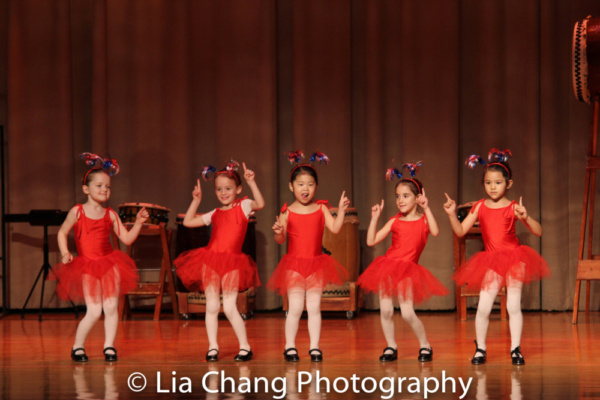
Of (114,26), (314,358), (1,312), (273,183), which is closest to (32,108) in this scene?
(114,26)

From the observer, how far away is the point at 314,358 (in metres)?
4.25

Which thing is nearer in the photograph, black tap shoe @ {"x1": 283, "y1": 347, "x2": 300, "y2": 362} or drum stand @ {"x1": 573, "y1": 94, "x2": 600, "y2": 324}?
black tap shoe @ {"x1": 283, "y1": 347, "x2": 300, "y2": 362}

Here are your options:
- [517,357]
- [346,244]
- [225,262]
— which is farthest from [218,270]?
[346,244]

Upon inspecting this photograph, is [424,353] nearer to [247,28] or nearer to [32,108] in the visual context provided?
[247,28]

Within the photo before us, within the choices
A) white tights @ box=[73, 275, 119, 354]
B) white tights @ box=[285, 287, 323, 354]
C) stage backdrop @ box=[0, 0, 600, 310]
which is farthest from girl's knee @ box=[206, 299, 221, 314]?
stage backdrop @ box=[0, 0, 600, 310]

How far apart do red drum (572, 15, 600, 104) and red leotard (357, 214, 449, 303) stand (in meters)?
2.25

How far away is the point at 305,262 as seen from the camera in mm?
4297

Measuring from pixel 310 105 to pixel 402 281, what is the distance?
2991 mm

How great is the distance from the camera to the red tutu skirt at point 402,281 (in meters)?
4.19

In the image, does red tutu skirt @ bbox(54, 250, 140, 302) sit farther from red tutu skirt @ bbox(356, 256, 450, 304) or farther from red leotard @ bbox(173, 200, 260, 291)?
red tutu skirt @ bbox(356, 256, 450, 304)

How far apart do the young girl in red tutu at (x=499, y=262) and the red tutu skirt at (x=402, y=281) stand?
24cm

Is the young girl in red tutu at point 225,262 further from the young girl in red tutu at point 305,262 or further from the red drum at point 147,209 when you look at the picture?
the red drum at point 147,209

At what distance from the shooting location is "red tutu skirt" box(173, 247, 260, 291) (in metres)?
4.34

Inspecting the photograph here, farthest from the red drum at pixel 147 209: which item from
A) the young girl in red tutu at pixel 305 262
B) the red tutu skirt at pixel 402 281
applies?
the red tutu skirt at pixel 402 281
